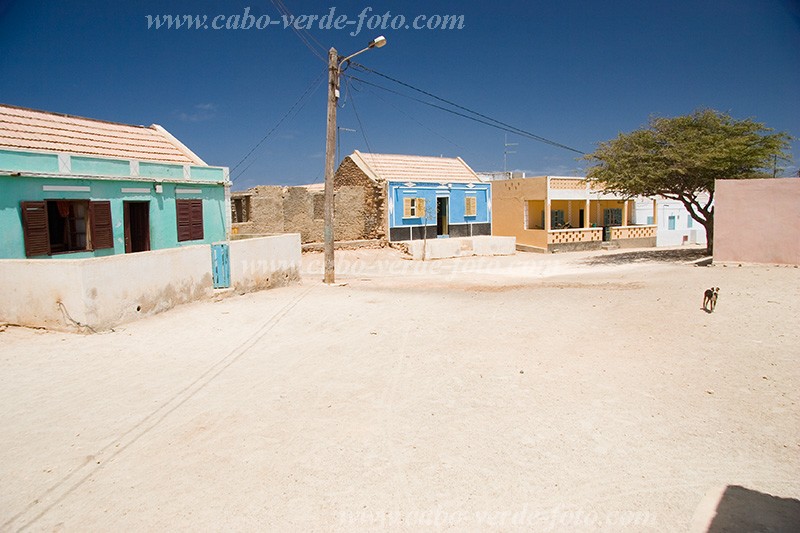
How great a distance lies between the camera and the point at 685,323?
8805 mm

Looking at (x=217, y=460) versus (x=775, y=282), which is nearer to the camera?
(x=217, y=460)

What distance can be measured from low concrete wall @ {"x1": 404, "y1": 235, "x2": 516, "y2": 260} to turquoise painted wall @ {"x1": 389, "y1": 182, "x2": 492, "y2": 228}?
7.06ft

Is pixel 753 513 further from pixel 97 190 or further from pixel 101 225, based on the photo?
pixel 97 190

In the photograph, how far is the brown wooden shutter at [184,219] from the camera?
15.2 m

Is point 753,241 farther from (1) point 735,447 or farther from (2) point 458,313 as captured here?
(1) point 735,447

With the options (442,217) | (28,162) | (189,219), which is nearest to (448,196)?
(442,217)

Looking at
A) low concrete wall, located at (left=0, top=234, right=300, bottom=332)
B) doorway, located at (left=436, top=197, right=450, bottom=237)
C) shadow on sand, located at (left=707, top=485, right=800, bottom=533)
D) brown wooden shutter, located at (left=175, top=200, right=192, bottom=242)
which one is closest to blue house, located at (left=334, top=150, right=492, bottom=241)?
doorway, located at (left=436, top=197, right=450, bottom=237)

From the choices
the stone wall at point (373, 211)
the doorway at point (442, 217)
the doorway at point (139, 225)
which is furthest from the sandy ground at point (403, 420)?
the doorway at point (442, 217)

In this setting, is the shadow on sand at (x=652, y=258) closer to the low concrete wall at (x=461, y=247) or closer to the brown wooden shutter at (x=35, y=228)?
the low concrete wall at (x=461, y=247)

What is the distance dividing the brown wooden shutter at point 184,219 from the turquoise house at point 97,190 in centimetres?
3

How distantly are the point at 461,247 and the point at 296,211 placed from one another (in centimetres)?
893

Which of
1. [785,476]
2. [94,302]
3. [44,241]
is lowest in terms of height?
[785,476]

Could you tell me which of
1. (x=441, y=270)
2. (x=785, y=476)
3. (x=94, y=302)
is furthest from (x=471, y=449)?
(x=441, y=270)

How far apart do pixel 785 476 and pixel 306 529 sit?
12.9 ft
